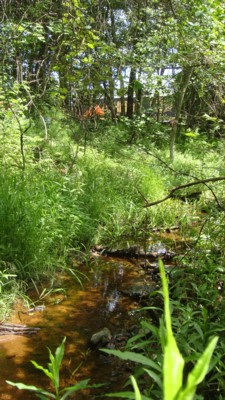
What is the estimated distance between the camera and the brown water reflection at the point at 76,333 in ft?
8.27

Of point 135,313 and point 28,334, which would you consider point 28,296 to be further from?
point 135,313

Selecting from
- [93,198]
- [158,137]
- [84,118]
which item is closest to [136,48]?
[158,137]

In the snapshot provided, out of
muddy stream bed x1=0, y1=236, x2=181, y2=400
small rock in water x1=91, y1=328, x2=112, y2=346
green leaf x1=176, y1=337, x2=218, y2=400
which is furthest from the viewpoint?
small rock in water x1=91, y1=328, x2=112, y2=346

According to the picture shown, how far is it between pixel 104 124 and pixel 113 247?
8144mm

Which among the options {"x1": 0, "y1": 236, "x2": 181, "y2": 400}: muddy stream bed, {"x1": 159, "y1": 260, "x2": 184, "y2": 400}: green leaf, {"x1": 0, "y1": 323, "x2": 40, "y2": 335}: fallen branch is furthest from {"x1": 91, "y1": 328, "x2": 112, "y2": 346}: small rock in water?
{"x1": 159, "y1": 260, "x2": 184, "y2": 400}: green leaf

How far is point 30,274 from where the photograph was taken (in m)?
3.76

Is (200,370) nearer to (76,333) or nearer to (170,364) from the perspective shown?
(170,364)

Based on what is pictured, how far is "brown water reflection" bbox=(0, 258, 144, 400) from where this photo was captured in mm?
2520

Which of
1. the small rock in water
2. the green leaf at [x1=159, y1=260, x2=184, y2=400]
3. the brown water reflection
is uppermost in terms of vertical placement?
the green leaf at [x1=159, y1=260, x2=184, y2=400]

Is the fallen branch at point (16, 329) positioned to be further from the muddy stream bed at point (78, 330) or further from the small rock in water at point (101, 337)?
the small rock in water at point (101, 337)

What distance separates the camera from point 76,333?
3.08 meters

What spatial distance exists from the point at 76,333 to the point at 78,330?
0.05 meters

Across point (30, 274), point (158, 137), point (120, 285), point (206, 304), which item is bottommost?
point (120, 285)

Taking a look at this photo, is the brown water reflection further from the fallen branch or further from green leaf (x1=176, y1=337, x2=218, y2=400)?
green leaf (x1=176, y1=337, x2=218, y2=400)
